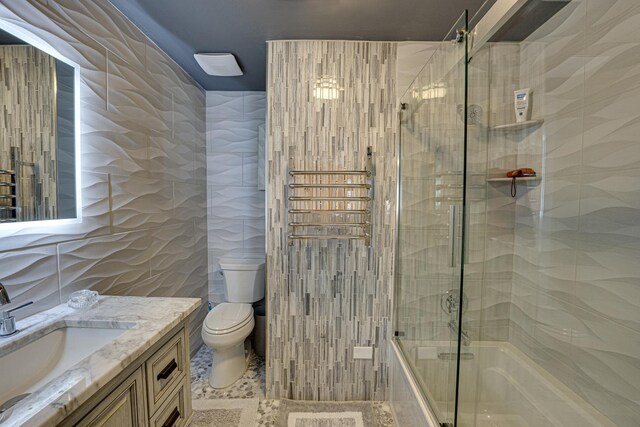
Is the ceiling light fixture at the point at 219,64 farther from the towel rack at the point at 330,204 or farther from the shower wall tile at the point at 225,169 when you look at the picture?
the towel rack at the point at 330,204

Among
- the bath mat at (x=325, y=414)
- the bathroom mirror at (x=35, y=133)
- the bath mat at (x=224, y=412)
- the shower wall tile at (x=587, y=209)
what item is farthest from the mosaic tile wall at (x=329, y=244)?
the bathroom mirror at (x=35, y=133)

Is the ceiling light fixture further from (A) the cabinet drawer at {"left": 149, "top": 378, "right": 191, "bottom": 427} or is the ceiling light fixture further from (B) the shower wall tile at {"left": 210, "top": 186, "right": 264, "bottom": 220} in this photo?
(A) the cabinet drawer at {"left": 149, "top": 378, "right": 191, "bottom": 427}

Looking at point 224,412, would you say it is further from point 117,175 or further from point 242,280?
point 117,175

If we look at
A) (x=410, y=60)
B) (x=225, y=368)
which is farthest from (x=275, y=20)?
(x=225, y=368)

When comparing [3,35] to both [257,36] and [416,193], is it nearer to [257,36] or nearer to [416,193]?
[257,36]

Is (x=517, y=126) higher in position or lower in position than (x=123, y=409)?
higher

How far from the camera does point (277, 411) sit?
195 cm

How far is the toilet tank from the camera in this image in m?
2.56

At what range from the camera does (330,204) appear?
1981 mm

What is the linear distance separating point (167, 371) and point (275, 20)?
190 centimetres

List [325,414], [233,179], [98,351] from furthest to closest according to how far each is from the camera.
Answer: [233,179], [325,414], [98,351]

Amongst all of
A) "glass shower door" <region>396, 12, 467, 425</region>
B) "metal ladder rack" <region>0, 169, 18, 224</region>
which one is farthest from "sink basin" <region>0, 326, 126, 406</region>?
"glass shower door" <region>396, 12, 467, 425</region>

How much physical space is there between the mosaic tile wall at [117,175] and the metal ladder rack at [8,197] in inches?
2.3

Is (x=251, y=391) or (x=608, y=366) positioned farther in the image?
(x=251, y=391)
